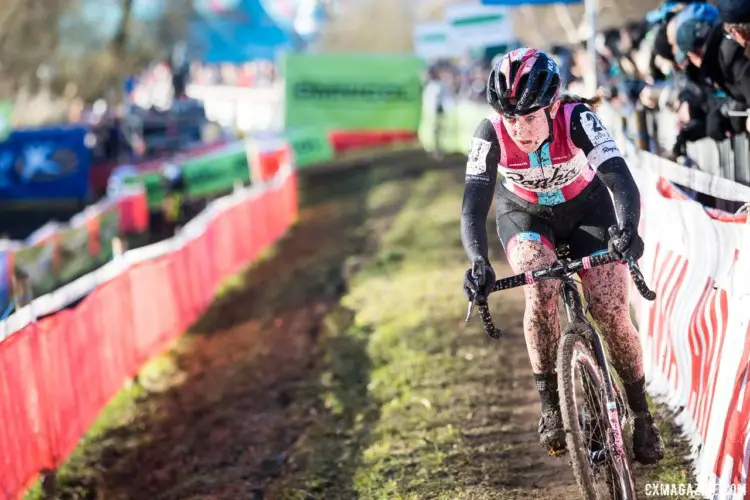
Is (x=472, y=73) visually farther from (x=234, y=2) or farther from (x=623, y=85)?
(x=623, y=85)

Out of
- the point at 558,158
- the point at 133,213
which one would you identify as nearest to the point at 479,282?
the point at 558,158

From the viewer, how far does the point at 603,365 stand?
481cm

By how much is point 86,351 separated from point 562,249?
445cm

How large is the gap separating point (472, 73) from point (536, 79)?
88.2ft

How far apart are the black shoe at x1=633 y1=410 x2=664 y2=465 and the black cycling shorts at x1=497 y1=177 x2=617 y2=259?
91cm

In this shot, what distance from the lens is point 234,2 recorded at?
3772 cm

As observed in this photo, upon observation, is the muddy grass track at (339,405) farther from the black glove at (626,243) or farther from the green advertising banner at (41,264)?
the green advertising banner at (41,264)

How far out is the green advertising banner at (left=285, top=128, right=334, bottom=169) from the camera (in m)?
25.9

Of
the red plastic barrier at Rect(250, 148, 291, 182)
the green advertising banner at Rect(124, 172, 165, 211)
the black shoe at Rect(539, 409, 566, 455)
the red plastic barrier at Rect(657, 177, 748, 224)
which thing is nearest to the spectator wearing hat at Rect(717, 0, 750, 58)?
the red plastic barrier at Rect(657, 177, 748, 224)

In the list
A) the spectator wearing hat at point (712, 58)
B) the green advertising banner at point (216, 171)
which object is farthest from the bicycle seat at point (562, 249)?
the green advertising banner at point (216, 171)

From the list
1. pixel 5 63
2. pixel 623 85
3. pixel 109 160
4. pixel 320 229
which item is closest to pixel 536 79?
pixel 623 85

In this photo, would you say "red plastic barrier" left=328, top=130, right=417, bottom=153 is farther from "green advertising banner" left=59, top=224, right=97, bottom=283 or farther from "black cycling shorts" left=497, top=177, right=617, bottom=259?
"black cycling shorts" left=497, top=177, right=617, bottom=259

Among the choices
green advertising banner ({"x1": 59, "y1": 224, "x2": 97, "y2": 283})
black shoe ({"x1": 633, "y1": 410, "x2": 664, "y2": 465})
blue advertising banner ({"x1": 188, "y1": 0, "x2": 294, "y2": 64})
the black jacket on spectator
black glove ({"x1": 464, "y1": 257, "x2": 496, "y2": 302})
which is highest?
blue advertising banner ({"x1": 188, "y1": 0, "x2": 294, "y2": 64})

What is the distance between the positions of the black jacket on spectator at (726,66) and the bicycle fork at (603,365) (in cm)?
304
